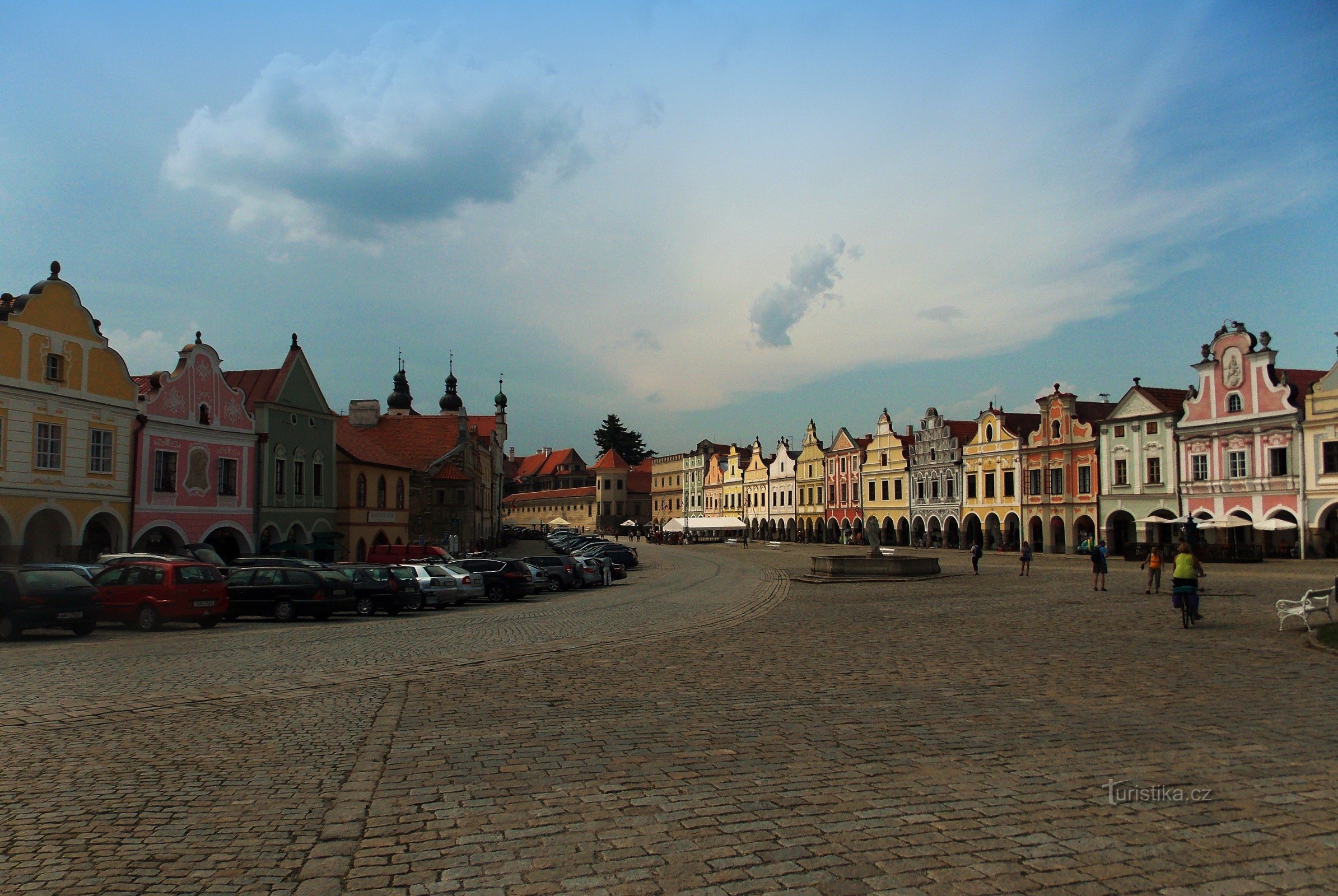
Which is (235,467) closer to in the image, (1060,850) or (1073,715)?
(1073,715)

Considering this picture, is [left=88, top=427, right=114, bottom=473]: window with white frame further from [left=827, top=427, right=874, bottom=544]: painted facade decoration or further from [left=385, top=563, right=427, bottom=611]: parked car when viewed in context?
[left=827, top=427, right=874, bottom=544]: painted facade decoration

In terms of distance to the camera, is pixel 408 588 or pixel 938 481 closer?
pixel 408 588

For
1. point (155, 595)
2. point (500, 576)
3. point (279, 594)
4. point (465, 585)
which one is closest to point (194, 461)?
point (500, 576)

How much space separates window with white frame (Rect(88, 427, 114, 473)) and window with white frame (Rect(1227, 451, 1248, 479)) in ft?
179

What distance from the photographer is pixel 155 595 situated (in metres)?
22.0

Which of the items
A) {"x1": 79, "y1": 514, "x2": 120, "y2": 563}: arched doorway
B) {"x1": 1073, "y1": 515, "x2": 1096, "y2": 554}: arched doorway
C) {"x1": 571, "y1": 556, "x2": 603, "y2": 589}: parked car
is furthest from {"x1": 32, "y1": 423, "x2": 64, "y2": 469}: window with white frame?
{"x1": 1073, "y1": 515, "x2": 1096, "y2": 554}: arched doorway

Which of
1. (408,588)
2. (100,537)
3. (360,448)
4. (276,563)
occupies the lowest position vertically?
(408,588)

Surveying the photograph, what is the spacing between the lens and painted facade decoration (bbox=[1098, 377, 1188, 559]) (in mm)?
57250

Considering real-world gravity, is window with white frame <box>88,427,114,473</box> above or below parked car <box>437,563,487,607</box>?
above

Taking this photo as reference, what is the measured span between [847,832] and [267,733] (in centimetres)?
633

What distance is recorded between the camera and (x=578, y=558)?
139 ft

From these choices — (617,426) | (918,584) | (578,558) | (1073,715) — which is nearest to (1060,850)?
(1073,715)

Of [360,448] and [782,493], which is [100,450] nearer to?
[360,448]

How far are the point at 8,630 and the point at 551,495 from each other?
13398 centimetres
